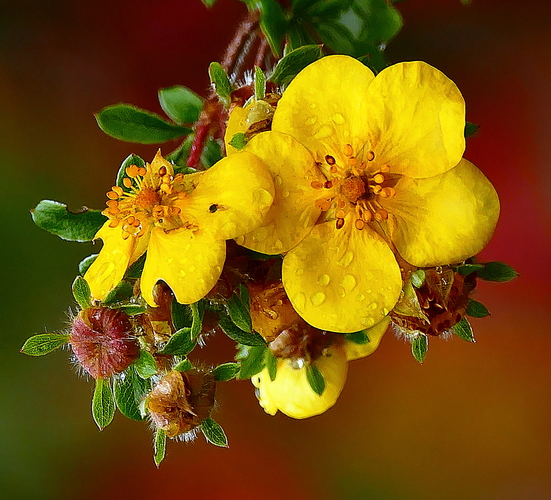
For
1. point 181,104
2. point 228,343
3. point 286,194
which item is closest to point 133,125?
point 181,104

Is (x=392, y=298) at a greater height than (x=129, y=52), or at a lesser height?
greater

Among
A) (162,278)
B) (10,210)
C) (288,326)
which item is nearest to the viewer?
(162,278)

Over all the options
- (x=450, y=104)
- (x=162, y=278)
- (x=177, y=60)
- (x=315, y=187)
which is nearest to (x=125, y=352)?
(x=162, y=278)

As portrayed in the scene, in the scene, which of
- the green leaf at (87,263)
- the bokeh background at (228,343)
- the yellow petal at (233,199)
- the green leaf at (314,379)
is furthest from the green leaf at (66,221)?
the bokeh background at (228,343)

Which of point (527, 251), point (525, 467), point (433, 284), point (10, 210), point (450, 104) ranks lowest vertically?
point (525, 467)

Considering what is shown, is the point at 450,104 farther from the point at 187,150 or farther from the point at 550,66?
the point at 550,66

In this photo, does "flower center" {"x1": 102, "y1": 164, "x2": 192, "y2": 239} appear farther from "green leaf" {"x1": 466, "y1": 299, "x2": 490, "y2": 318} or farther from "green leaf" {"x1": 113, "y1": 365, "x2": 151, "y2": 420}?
"green leaf" {"x1": 466, "y1": 299, "x2": 490, "y2": 318}

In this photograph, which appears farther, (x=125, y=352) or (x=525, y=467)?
(x=525, y=467)

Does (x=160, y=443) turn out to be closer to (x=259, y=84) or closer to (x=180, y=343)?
(x=180, y=343)

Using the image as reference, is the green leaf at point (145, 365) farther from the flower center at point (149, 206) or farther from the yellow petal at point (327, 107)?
the yellow petal at point (327, 107)
